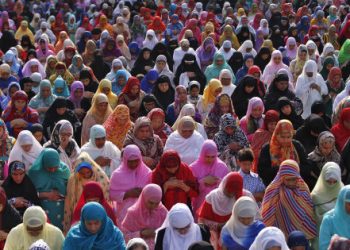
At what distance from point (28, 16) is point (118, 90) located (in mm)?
11811

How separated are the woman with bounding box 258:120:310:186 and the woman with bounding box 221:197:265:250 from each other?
2.02 m

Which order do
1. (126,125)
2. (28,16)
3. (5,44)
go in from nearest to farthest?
(126,125) < (5,44) < (28,16)

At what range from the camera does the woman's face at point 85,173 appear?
998 centimetres

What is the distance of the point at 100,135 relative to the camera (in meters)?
11.1

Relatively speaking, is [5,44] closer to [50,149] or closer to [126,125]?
[126,125]

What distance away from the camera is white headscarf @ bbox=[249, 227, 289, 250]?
762cm

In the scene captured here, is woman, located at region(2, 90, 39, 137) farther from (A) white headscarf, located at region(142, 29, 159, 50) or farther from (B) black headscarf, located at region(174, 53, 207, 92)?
(A) white headscarf, located at region(142, 29, 159, 50)

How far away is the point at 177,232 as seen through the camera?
8.35 metres

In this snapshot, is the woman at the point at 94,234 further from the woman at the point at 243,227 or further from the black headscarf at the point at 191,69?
the black headscarf at the point at 191,69

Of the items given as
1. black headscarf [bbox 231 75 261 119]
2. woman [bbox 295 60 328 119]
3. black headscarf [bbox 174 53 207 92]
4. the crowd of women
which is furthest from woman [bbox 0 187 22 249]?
black headscarf [bbox 174 53 207 92]

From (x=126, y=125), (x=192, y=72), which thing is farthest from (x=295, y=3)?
(x=126, y=125)

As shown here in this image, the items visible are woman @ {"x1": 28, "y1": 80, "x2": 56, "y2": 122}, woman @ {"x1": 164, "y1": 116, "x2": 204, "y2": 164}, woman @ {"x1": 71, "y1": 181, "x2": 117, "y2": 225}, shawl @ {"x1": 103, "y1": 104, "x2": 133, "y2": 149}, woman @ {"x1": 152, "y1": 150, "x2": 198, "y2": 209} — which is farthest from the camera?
woman @ {"x1": 28, "y1": 80, "x2": 56, "y2": 122}

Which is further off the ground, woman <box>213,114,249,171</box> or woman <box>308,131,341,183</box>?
woman <box>308,131,341,183</box>

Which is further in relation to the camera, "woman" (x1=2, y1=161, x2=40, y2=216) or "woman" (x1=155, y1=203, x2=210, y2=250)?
"woman" (x1=2, y1=161, x2=40, y2=216)
